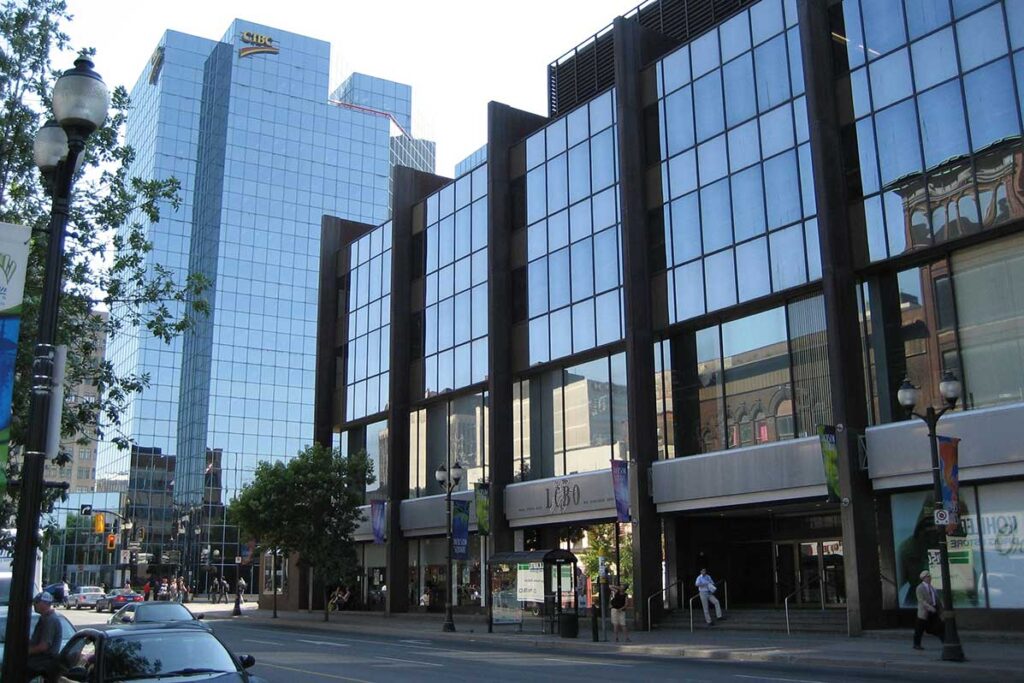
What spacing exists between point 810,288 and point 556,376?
13667 mm

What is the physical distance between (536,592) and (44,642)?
22.2 meters

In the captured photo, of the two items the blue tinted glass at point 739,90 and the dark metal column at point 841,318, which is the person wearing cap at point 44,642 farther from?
the blue tinted glass at point 739,90

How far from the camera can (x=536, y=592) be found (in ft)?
107

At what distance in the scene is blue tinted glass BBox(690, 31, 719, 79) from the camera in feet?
113

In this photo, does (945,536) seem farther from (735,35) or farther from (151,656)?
(735,35)

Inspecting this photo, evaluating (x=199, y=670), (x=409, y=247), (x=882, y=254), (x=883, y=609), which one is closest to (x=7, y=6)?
(x=199, y=670)

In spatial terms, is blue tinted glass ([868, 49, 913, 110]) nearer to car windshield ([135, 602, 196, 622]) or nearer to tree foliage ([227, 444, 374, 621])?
car windshield ([135, 602, 196, 622])

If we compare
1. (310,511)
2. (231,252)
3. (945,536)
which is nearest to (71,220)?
(945,536)

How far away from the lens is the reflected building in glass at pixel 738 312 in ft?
86.2

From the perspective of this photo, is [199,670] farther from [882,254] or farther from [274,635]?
[274,635]

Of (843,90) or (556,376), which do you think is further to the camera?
(556,376)

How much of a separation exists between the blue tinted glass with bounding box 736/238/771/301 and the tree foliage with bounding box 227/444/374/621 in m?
24.5

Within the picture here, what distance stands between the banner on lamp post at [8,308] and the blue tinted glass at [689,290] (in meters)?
27.3

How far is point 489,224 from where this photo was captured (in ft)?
144
